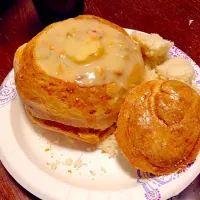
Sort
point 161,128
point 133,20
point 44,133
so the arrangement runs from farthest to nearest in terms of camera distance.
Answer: point 133,20 < point 44,133 < point 161,128

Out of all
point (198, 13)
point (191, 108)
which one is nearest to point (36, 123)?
point (191, 108)

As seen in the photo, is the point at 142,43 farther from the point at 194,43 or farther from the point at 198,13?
the point at 198,13

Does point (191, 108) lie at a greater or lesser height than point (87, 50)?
lesser

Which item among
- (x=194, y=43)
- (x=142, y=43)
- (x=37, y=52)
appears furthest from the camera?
(x=194, y=43)

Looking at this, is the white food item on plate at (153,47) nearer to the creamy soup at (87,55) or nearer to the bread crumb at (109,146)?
the creamy soup at (87,55)

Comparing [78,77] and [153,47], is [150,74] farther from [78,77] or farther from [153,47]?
[78,77]

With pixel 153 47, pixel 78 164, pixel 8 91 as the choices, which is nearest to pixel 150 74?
pixel 153 47

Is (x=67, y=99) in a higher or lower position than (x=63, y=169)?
higher
